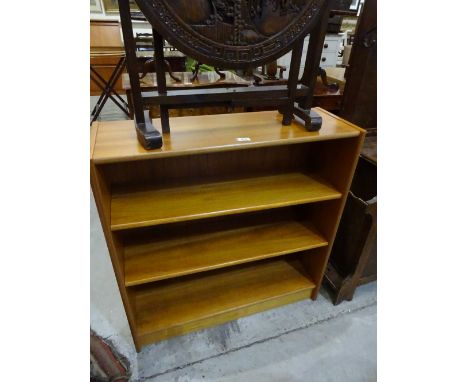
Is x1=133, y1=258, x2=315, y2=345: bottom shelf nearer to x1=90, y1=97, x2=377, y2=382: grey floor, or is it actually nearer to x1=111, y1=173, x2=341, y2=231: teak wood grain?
x1=90, y1=97, x2=377, y2=382: grey floor

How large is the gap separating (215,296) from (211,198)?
24.9 inches

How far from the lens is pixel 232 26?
876mm

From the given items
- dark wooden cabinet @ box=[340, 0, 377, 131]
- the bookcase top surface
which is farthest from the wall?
the bookcase top surface

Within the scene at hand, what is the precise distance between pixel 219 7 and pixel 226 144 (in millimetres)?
411

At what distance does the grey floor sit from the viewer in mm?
1328

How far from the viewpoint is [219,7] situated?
2.78ft

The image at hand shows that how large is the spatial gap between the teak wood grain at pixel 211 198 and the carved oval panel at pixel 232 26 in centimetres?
51

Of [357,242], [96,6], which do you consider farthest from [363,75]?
[96,6]

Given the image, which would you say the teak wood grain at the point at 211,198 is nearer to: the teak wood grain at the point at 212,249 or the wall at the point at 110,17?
the teak wood grain at the point at 212,249

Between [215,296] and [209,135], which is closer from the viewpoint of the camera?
[209,135]

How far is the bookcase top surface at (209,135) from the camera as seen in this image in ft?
3.01

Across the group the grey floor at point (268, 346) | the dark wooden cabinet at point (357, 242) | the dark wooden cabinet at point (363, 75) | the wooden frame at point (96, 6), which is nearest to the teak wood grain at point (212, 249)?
the dark wooden cabinet at point (357, 242)

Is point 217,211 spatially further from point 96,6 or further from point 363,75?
point 96,6

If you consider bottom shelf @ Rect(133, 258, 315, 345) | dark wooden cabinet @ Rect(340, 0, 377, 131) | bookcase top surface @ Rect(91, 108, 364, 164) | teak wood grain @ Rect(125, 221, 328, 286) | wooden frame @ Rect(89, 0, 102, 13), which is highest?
wooden frame @ Rect(89, 0, 102, 13)
